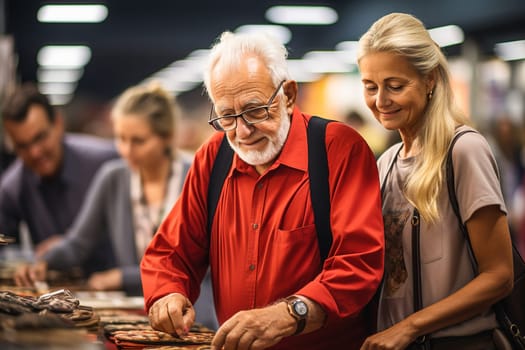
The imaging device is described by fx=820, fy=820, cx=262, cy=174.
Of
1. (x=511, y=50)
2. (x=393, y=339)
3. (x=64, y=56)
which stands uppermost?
(x=64, y=56)

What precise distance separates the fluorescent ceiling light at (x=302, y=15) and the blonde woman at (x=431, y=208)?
10.0m

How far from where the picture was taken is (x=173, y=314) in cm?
255

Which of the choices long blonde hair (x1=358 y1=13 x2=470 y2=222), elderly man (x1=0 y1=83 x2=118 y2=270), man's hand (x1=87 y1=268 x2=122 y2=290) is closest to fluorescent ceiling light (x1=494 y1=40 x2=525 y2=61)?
elderly man (x1=0 y1=83 x2=118 y2=270)

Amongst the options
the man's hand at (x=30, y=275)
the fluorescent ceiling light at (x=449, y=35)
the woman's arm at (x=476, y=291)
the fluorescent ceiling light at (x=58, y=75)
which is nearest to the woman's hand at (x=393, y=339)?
the woman's arm at (x=476, y=291)

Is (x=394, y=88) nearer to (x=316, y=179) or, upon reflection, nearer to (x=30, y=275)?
(x=316, y=179)

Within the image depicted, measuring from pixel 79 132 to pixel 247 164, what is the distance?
12112 mm

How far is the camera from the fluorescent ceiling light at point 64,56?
518 inches

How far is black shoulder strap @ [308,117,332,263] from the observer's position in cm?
253

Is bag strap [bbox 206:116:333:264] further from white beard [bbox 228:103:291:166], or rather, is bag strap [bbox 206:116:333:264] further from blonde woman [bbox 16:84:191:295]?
blonde woman [bbox 16:84:191:295]

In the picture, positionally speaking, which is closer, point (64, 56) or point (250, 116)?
point (250, 116)

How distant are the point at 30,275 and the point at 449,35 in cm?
667

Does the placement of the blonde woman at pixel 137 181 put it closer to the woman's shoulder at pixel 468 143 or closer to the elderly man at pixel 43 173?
the elderly man at pixel 43 173

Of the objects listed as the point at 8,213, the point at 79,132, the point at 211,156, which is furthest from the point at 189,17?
the point at 211,156

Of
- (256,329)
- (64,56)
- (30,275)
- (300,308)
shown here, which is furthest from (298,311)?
(64,56)
